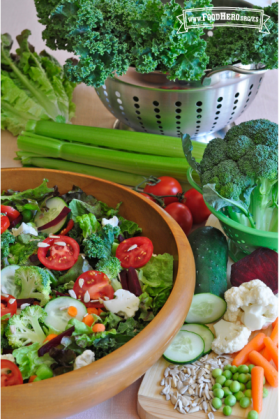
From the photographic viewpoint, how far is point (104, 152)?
7.28 ft

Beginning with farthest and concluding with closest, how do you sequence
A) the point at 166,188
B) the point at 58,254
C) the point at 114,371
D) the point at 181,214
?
1. the point at 166,188
2. the point at 181,214
3. the point at 58,254
4. the point at 114,371

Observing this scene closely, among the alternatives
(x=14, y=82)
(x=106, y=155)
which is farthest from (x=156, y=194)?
(x=14, y=82)

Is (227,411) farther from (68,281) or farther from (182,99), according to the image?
(182,99)

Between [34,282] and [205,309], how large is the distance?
2.02ft

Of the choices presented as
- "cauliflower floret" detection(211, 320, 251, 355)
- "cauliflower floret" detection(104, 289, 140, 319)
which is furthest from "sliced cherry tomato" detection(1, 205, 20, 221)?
"cauliflower floret" detection(211, 320, 251, 355)

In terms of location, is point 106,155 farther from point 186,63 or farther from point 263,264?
point 263,264

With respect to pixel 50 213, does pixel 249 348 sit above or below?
below

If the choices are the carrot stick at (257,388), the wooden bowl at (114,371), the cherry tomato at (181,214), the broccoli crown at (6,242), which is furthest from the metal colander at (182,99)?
the carrot stick at (257,388)

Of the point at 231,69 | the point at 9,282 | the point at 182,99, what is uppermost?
the point at 231,69

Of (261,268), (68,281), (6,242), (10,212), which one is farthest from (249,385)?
(10,212)

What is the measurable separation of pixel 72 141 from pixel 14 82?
2.12ft

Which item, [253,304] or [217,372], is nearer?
[217,372]

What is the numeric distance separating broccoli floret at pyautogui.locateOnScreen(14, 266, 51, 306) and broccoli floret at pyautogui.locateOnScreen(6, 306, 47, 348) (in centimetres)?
8

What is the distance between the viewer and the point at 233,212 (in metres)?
1.68
